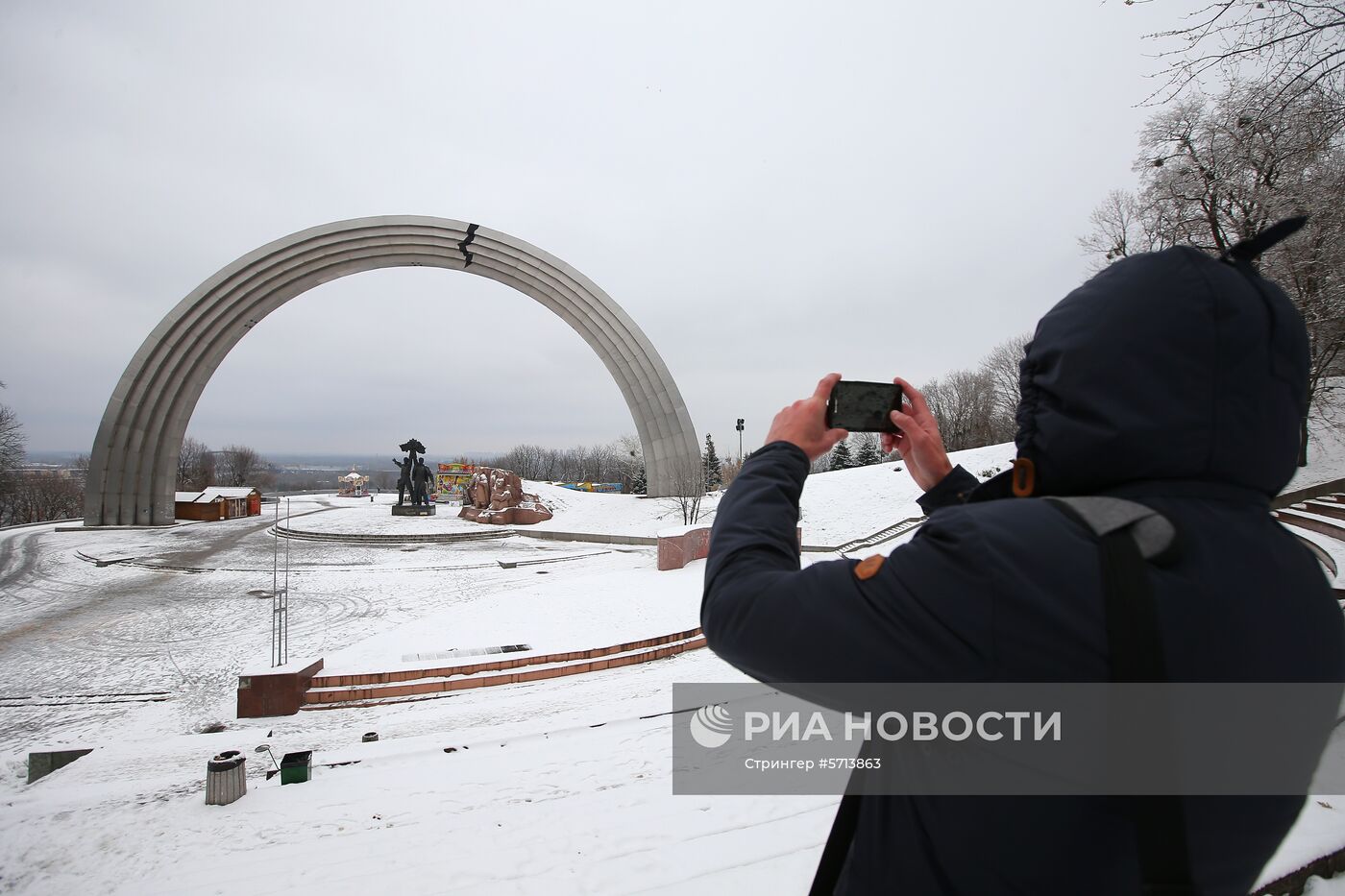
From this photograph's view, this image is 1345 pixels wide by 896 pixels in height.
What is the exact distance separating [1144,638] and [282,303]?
3581 centimetres

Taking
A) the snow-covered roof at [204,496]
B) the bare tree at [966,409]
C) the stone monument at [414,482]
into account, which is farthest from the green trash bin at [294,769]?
the bare tree at [966,409]

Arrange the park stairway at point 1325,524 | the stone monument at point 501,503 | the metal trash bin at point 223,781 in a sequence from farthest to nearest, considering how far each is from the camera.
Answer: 1. the stone monument at point 501,503
2. the park stairway at point 1325,524
3. the metal trash bin at point 223,781

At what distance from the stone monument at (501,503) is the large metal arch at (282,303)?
266 inches

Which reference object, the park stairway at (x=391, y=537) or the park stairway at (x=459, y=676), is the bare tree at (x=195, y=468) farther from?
the park stairway at (x=459, y=676)

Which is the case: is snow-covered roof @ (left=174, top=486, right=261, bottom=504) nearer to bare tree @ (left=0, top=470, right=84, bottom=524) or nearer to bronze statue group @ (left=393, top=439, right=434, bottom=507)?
bronze statue group @ (left=393, top=439, right=434, bottom=507)

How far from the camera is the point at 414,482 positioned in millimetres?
30766

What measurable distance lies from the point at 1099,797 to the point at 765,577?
1.81 feet

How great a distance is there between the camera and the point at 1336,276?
12836mm

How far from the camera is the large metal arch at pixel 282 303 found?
26.7 m

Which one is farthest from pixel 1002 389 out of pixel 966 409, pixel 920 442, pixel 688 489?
pixel 920 442

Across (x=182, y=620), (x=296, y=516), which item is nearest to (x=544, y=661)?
(x=182, y=620)

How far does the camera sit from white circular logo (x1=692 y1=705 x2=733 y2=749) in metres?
5.23

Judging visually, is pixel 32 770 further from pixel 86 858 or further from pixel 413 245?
pixel 413 245

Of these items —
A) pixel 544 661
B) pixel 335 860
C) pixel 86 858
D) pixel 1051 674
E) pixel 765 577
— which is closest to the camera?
pixel 1051 674
